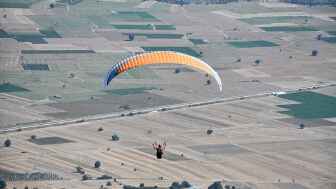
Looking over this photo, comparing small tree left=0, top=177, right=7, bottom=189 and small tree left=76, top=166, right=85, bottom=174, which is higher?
small tree left=0, top=177, right=7, bottom=189

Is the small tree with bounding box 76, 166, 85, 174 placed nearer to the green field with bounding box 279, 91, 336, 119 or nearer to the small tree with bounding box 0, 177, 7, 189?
the small tree with bounding box 0, 177, 7, 189

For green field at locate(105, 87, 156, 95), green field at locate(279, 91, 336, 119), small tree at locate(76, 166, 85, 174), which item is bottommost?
green field at locate(279, 91, 336, 119)

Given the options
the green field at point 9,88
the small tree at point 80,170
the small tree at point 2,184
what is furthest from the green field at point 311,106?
the small tree at point 2,184

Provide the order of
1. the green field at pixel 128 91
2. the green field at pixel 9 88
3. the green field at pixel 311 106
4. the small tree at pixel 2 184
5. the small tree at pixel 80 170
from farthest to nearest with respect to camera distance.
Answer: the green field at pixel 128 91
the green field at pixel 9 88
the green field at pixel 311 106
the small tree at pixel 80 170
the small tree at pixel 2 184

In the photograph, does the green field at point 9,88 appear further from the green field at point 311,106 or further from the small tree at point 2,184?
the small tree at point 2,184

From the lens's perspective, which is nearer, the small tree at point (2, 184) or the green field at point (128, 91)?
the small tree at point (2, 184)

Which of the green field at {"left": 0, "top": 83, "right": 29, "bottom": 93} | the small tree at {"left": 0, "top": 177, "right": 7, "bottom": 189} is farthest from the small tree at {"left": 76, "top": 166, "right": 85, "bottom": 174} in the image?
the green field at {"left": 0, "top": 83, "right": 29, "bottom": 93}

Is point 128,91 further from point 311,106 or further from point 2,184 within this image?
point 2,184

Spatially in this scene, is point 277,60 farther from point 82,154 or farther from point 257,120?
point 82,154

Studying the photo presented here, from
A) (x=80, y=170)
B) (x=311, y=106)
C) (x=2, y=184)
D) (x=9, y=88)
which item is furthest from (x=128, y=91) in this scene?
(x=2, y=184)
